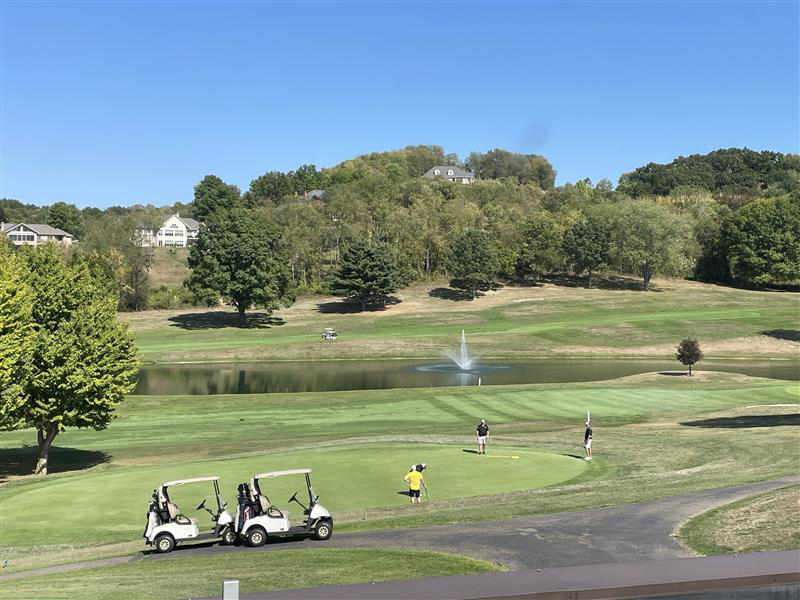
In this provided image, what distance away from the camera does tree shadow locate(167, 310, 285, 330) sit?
401ft

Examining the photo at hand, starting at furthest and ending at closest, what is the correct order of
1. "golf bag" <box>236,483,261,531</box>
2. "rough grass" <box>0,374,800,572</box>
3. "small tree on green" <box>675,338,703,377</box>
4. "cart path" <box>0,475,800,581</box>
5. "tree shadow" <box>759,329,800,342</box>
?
"tree shadow" <box>759,329,800,342</box>, "small tree on green" <box>675,338,703,377</box>, "rough grass" <box>0,374,800,572</box>, "golf bag" <box>236,483,261,531</box>, "cart path" <box>0,475,800,581</box>

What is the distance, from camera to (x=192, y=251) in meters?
130

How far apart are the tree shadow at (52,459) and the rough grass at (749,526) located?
29.7 meters

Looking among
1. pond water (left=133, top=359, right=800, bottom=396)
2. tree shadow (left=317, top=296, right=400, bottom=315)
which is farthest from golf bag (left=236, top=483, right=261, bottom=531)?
tree shadow (left=317, top=296, right=400, bottom=315)

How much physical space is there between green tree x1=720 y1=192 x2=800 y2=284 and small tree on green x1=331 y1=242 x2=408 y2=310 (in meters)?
64.0

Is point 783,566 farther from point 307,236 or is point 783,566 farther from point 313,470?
point 307,236

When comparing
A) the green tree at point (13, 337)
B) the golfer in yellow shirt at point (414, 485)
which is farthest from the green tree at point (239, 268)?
the golfer in yellow shirt at point (414, 485)

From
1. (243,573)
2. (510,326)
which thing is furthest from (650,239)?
(243,573)

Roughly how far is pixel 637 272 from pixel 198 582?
149406 millimetres

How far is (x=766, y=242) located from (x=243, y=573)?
144387mm

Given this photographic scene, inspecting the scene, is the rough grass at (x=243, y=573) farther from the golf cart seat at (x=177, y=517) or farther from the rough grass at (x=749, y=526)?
the rough grass at (x=749, y=526)

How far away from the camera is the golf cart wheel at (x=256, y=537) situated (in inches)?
843

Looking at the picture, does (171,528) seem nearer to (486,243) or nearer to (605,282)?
(486,243)

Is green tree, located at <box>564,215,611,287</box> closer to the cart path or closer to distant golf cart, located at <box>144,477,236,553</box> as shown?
the cart path
